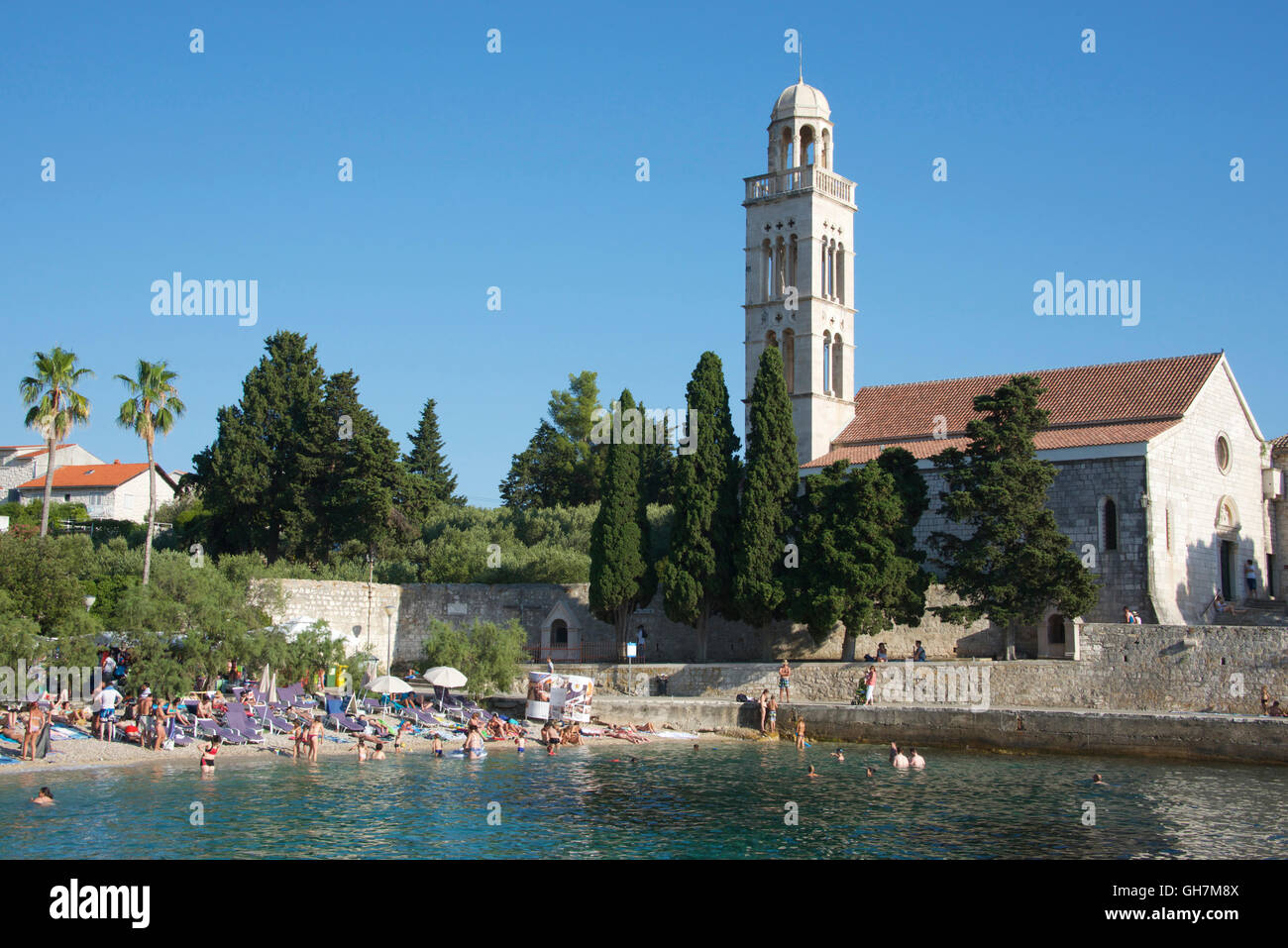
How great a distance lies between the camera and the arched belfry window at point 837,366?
45281 millimetres

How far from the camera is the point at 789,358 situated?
148ft

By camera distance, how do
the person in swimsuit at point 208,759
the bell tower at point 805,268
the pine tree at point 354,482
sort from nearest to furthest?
the person in swimsuit at point 208,759, the pine tree at point 354,482, the bell tower at point 805,268

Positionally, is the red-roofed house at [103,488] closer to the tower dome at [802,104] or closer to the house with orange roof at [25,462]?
the house with orange roof at [25,462]

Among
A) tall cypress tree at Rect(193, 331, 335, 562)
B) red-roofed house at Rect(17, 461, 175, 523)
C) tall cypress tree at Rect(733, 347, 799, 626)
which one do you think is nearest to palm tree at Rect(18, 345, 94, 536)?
tall cypress tree at Rect(193, 331, 335, 562)

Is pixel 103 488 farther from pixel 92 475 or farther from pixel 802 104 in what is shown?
pixel 802 104

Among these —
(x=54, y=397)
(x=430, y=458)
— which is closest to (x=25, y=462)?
(x=430, y=458)

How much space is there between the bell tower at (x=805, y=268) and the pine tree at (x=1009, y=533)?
11.2 m

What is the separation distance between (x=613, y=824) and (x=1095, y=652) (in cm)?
1665

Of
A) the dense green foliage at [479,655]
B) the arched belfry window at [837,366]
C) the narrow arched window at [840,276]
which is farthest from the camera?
the narrow arched window at [840,276]

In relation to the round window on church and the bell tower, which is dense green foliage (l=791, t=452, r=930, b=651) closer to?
the bell tower

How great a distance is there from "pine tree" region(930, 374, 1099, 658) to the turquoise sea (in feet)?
18.8

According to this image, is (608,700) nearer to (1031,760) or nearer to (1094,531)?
(1031,760)

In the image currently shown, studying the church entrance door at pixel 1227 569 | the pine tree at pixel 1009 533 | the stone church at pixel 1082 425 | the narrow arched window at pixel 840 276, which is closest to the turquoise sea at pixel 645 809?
the pine tree at pixel 1009 533

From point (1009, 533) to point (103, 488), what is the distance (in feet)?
182
